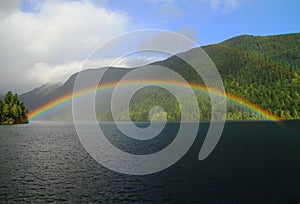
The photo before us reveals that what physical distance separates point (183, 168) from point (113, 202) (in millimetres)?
24129

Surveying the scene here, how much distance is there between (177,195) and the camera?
36.2 metres

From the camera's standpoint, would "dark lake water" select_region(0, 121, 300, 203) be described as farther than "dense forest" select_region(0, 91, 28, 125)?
No

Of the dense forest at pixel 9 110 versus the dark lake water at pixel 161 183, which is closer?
the dark lake water at pixel 161 183

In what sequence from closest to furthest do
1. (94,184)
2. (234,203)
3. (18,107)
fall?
(234,203)
(94,184)
(18,107)

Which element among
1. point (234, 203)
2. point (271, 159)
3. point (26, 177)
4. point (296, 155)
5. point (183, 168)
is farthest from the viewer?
point (296, 155)

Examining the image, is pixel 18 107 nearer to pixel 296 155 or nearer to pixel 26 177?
pixel 26 177

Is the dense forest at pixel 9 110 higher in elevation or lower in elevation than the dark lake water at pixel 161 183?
higher

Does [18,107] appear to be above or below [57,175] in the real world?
above

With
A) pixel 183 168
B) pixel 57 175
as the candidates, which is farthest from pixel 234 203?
pixel 57 175

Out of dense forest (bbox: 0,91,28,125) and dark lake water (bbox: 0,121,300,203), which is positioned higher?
dense forest (bbox: 0,91,28,125)

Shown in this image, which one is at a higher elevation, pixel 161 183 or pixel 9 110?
pixel 9 110

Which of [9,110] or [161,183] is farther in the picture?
[9,110]

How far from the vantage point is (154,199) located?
3481cm

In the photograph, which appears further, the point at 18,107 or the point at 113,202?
the point at 18,107
